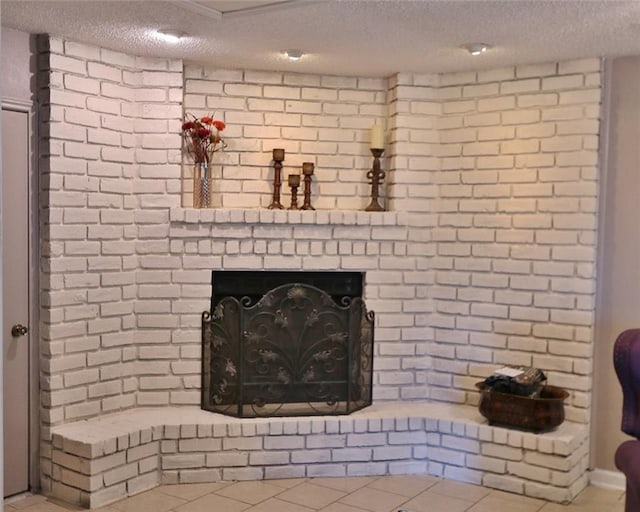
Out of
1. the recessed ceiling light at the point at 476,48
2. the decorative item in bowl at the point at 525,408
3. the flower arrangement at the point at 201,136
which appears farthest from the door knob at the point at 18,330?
the recessed ceiling light at the point at 476,48

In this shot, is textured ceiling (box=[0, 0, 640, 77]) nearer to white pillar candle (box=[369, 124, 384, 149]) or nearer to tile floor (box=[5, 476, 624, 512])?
white pillar candle (box=[369, 124, 384, 149])

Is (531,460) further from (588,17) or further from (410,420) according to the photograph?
(588,17)

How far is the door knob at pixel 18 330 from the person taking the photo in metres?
3.08

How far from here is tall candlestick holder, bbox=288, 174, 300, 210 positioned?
3719 mm

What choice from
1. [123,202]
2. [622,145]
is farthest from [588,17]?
[123,202]

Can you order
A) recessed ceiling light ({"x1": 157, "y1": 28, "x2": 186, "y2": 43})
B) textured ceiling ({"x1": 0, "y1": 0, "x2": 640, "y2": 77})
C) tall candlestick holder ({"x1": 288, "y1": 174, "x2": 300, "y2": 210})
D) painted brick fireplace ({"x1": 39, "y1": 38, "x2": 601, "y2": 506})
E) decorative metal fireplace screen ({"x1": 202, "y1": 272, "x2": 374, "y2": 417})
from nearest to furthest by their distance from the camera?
textured ceiling ({"x1": 0, "y1": 0, "x2": 640, "y2": 77})
recessed ceiling light ({"x1": 157, "y1": 28, "x2": 186, "y2": 43})
painted brick fireplace ({"x1": 39, "y1": 38, "x2": 601, "y2": 506})
decorative metal fireplace screen ({"x1": 202, "y1": 272, "x2": 374, "y2": 417})
tall candlestick holder ({"x1": 288, "y1": 174, "x2": 300, "y2": 210})

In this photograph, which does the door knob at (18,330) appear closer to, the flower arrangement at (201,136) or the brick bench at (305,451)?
the brick bench at (305,451)

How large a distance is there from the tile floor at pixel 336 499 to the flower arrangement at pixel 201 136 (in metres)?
1.73

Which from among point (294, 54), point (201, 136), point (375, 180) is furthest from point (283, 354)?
point (294, 54)

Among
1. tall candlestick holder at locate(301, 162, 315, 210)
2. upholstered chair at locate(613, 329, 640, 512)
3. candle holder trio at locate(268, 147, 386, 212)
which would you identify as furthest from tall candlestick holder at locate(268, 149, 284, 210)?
upholstered chair at locate(613, 329, 640, 512)

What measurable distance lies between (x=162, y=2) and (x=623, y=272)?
250cm

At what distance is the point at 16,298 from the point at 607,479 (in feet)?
10.0

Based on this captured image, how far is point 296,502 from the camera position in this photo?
314 cm

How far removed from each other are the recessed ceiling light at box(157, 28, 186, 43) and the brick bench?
1.87m
